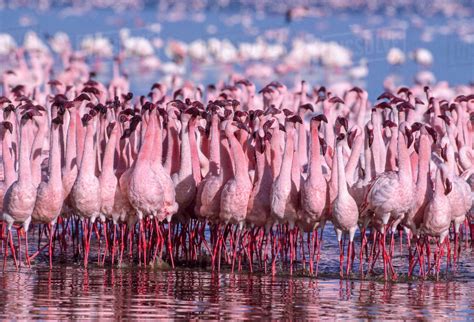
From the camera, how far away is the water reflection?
10492 mm

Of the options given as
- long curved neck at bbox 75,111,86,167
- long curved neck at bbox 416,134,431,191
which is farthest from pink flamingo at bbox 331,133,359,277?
long curved neck at bbox 75,111,86,167

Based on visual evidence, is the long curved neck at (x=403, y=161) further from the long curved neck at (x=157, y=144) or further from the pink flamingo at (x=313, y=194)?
the long curved neck at (x=157, y=144)

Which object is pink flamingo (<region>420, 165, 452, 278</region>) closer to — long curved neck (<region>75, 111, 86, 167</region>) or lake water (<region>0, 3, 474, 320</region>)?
lake water (<region>0, 3, 474, 320</region>)

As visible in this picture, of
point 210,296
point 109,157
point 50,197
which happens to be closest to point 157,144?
point 109,157

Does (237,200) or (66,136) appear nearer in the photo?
(237,200)

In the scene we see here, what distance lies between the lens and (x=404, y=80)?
40.5 meters

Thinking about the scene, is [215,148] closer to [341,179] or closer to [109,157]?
[109,157]

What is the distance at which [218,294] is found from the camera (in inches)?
462

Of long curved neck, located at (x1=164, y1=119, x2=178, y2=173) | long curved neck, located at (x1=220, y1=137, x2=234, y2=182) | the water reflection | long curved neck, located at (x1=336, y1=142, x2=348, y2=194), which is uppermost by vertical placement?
long curved neck, located at (x1=164, y1=119, x2=178, y2=173)

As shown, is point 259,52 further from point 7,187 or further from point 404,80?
point 7,187

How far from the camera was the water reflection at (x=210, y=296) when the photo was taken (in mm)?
10492

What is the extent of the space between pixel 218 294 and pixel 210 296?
179 mm

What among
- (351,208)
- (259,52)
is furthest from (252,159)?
(259,52)

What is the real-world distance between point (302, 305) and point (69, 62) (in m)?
20.3
